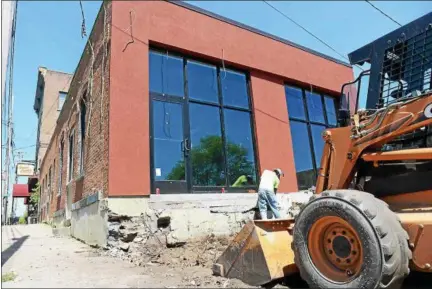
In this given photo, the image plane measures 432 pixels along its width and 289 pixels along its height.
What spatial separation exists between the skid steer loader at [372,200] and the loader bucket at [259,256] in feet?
0.04

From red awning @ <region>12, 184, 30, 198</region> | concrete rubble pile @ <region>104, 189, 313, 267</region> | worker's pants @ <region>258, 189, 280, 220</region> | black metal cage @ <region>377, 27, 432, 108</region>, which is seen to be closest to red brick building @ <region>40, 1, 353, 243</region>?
concrete rubble pile @ <region>104, 189, 313, 267</region>

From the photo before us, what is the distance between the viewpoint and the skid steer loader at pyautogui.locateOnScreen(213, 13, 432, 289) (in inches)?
148

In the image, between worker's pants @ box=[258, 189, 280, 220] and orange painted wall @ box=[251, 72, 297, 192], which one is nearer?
worker's pants @ box=[258, 189, 280, 220]

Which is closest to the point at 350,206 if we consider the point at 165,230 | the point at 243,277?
the point at 243,277

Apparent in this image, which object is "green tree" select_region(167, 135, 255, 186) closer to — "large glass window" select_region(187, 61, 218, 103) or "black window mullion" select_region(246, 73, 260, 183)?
"black window mullion" select_region(246, 73, 260, 183)

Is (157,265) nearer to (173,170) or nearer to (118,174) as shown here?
(118,174)

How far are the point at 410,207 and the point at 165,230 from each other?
4536 millimetres

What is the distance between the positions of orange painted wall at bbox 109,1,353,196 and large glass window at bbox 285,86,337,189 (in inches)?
18.3

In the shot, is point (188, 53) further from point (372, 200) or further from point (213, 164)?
point (372, 200)

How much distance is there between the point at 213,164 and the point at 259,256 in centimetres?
434

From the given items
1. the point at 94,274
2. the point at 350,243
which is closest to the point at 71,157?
the point at 94,274

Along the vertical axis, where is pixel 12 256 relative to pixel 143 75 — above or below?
below

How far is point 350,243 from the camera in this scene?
4.01 meters

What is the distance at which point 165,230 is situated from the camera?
730 cm
